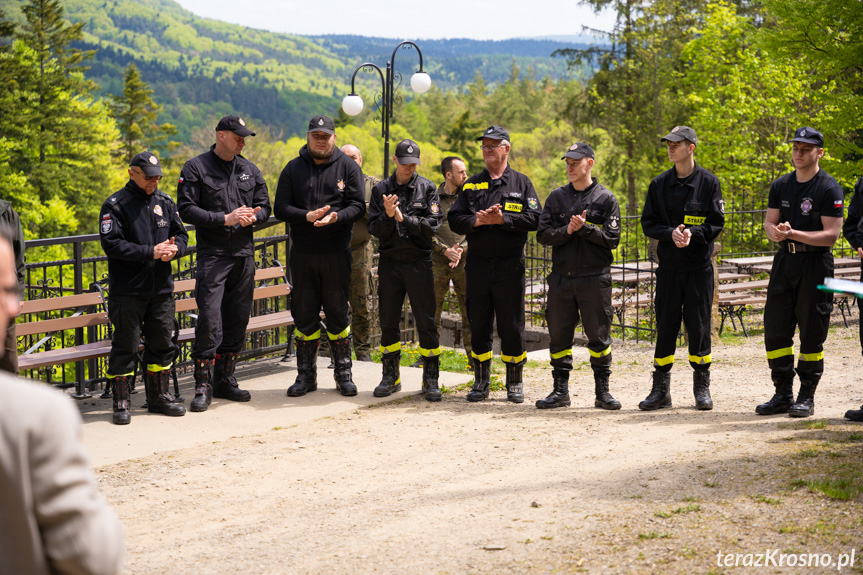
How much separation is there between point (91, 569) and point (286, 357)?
7573mm

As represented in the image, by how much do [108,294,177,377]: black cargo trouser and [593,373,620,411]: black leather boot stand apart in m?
3.50

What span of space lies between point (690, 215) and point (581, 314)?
1.18 m

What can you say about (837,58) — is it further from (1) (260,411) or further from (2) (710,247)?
(1) (260,411)

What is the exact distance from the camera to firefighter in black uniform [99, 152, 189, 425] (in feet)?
21.9

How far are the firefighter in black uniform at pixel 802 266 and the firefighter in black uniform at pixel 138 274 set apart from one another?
4.62 m

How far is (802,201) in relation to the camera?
6.60 metres

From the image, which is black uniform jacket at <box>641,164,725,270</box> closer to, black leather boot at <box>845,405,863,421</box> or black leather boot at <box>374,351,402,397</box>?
black leather boot at <box>845,405,863,421</box>

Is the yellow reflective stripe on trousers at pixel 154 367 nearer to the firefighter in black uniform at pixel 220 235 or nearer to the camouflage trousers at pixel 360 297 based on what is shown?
the firefighter in black uniform at pixel 220 235

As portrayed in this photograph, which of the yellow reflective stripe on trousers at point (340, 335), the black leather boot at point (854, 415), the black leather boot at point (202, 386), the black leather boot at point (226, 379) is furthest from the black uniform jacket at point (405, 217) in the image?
the black leather boot at point (854, 415)

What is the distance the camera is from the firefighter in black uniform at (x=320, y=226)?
295 inches

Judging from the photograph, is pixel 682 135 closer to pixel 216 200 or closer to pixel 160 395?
pixel 216 200

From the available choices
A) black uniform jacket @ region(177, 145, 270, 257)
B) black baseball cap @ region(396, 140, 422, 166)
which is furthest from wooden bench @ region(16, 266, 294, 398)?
black baseball cap @ region(396, 140, 422, 166)

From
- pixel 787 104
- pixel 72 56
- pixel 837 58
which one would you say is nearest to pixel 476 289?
pixel 837 58

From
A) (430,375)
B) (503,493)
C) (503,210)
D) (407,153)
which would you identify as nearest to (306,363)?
(430,375)
